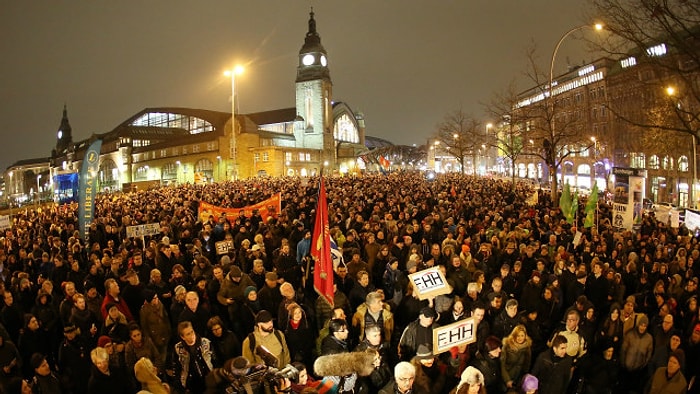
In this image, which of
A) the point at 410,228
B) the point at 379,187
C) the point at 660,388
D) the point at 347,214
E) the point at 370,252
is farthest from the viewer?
the point at 379,187

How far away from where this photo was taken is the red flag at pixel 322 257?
703 centimetres

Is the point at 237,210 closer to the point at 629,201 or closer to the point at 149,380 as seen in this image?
the point at 629,201

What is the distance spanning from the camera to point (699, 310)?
22.2 ft

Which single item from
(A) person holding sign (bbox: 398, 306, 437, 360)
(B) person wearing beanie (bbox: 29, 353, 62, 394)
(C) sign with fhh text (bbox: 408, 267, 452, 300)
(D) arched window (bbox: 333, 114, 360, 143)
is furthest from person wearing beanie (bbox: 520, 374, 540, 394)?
(D) arched window (bbox: 333, 114, 360, 143)

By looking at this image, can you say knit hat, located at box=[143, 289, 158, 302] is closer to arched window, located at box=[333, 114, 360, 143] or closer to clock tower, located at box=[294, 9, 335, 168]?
clock tower, located at box=[294, 9, 335, 168]

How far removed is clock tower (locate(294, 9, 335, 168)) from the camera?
84.0 m

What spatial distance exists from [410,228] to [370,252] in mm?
2110

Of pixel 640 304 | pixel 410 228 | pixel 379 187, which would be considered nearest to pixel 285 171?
pixel 379 187

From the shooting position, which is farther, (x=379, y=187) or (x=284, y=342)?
(x=379, y=187)

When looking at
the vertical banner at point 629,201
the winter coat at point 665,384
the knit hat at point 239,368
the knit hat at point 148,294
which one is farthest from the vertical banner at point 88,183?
the vertical banner at point 629,201

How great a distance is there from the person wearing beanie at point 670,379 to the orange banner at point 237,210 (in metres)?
12.2

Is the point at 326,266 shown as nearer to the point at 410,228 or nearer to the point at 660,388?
the point at 660,388

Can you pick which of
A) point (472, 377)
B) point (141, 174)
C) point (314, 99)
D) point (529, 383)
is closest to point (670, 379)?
point (529, 383)

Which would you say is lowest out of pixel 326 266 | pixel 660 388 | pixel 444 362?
pixel 660 388
